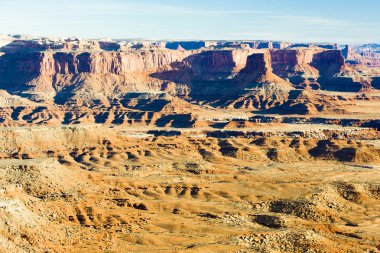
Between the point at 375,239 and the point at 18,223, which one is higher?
the point at 18,223

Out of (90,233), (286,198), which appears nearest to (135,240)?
(90,233)

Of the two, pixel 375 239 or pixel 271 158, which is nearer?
pixel 375 239

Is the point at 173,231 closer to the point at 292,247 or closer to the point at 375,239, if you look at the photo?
the point at 292,247

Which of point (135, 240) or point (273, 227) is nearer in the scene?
point (135, 240)

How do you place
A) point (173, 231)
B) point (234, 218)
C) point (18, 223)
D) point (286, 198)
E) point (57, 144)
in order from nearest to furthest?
point (18, 223) < point (173, 231) < point (234, 218) < point (286, 198) < point (57, 144)

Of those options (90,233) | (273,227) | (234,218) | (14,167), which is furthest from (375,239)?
(14,167)

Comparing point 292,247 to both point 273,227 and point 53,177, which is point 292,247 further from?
point 53,177

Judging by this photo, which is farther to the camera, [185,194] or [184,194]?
[184,194]

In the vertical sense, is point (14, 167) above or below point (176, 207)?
above

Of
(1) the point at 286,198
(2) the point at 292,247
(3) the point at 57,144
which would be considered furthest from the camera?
(3) the point at 57,144
